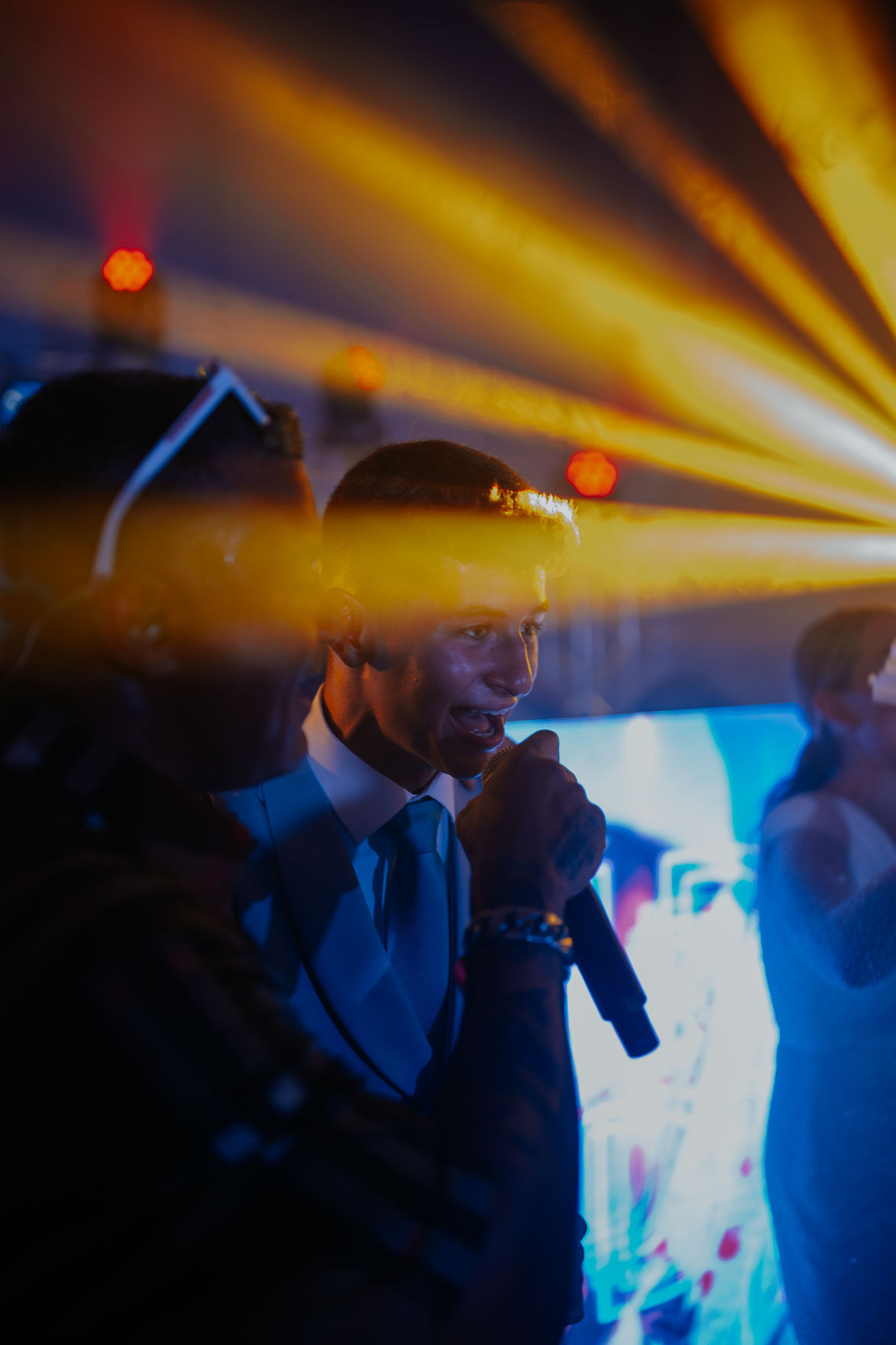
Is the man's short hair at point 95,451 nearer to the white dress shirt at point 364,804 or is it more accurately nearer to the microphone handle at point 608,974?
the white dress shirt at point 364,804

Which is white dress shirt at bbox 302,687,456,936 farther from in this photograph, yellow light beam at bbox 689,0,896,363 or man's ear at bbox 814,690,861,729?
yellow light beam at bbox 689,0,896,363

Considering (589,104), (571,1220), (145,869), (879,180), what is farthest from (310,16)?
(571,1220)

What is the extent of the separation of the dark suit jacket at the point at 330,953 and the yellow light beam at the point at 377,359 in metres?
2.61

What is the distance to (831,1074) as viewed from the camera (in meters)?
1.50

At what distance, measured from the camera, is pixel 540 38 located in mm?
2936

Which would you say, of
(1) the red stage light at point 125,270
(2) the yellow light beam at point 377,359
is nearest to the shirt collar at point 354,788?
(1) the red stage light at point 125,270

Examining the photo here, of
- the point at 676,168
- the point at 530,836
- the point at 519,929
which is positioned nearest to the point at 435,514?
the point at 530,836

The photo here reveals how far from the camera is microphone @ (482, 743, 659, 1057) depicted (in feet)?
2.80

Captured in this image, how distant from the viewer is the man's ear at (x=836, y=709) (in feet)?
5.65

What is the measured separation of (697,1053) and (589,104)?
333 centimetres

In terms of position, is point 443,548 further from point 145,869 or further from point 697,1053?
point 697,1053

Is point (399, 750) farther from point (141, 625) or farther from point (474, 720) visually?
point (141, 625)

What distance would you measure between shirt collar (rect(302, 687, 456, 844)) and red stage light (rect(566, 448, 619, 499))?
2.26 meters

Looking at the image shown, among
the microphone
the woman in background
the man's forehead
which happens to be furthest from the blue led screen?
the microphone
